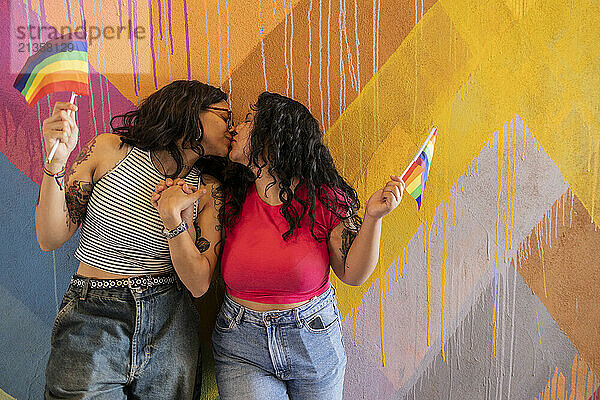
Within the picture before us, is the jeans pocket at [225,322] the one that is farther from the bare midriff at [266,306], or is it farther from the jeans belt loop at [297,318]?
the jeans belt loop at [297,318]

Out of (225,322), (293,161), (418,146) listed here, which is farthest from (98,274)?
(418,146)

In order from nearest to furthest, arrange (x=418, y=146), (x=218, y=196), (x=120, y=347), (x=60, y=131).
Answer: (x=60, y=131) → (x=120, y=347) → (x=218, y=196) → (x=418, y=146)

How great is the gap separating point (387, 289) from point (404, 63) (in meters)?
0.73

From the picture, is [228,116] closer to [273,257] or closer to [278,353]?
[273,257]

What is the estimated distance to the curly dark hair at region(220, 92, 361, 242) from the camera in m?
1.38

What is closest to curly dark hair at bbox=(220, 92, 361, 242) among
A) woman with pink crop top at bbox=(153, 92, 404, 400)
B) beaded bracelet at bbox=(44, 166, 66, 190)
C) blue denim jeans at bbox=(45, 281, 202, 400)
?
woman with pink crop top at bbox=(153, 92, 404, 400)

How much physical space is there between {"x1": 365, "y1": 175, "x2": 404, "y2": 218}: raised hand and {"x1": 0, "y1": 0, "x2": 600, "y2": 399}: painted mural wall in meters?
A: 0.33

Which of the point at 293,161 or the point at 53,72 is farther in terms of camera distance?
the point at 293,161

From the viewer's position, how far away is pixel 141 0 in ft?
5.08

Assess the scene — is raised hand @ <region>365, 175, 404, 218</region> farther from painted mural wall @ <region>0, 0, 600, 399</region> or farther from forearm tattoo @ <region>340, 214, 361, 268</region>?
painted mural wall @ <region>0, 0, 600, 399</region>

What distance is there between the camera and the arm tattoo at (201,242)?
1.44 meters

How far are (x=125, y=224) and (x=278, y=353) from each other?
530 millimetres

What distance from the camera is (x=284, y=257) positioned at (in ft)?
4.49

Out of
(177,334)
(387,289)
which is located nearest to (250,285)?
(177,334)
